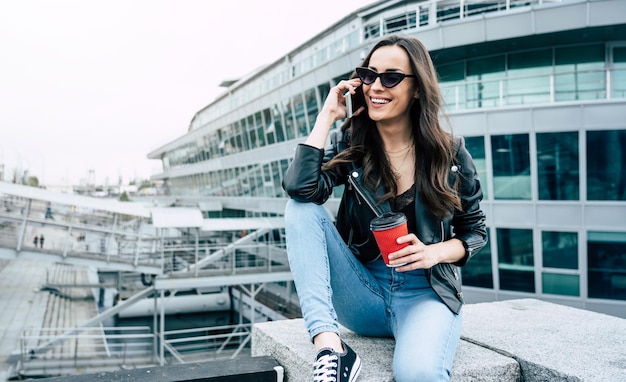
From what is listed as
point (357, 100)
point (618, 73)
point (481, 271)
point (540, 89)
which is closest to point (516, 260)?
point (481, 271)

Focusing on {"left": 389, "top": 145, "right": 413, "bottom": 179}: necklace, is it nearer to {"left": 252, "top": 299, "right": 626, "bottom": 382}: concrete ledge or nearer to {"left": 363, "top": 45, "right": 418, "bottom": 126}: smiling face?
{"left": 363, "top": 45, "right": 418, "bottom": 126}: smiling face

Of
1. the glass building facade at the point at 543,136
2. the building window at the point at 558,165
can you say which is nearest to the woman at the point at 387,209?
the glass building facade at the point at 543,136

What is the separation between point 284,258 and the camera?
757 inches

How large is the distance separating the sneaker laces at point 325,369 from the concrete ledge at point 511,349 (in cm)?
19

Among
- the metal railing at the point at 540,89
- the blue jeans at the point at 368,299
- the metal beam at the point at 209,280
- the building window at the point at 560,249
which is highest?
the metal railing at the point at 540,89

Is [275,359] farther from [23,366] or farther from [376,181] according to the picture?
[23,366]

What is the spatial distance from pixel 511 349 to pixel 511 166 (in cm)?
1026

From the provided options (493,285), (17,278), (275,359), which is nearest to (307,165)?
(275,359)

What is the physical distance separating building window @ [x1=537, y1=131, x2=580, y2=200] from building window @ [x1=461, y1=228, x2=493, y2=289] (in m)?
2.02

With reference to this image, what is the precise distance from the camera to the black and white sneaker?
1.78m

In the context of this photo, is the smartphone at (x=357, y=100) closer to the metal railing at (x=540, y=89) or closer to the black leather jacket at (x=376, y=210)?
the black leather jacket at (x=376, y=210)

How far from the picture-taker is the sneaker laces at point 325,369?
1.77 meters

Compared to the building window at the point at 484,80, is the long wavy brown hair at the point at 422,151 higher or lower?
lower

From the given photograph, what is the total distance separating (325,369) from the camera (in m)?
1.79
